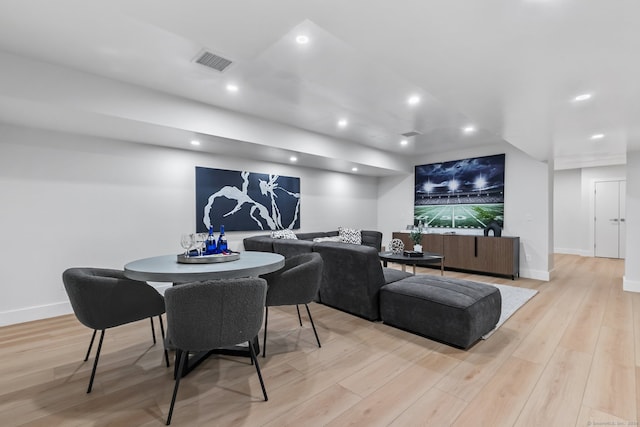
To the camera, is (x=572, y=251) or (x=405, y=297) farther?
(x=572, y=251)

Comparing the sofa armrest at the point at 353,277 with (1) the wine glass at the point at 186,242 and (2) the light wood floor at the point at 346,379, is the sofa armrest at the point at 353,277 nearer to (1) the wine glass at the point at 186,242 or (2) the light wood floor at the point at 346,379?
(2) the light wood floor at the point at 346,379

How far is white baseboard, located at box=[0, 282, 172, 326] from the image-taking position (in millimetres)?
3152

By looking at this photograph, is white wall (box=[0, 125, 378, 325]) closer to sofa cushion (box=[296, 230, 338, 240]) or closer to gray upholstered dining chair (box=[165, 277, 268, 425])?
sofa cushion (box=[296, 230, 338, 240])

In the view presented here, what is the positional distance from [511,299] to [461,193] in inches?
112

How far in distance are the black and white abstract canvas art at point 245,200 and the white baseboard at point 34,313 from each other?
181 cm

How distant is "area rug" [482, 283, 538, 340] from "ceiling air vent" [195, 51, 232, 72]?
3.53 m

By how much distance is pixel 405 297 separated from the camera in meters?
2.86

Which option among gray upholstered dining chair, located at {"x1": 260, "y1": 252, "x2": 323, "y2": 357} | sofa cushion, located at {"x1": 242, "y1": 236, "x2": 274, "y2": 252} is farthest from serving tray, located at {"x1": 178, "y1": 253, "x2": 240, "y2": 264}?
sofa cushion, located at {"x1": 242, "y1": 236, "x2": 274, "y2": 252}

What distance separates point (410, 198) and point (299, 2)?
20.5 feet

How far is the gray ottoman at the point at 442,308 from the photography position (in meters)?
2.49

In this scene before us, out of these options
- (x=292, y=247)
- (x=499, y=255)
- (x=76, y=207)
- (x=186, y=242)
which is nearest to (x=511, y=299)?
(x=499, y=255)

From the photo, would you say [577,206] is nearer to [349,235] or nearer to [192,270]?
[349,235]

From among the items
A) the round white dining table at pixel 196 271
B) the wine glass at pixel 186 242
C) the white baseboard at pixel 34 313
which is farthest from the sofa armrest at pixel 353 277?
the white baseboard at pixel 34 313

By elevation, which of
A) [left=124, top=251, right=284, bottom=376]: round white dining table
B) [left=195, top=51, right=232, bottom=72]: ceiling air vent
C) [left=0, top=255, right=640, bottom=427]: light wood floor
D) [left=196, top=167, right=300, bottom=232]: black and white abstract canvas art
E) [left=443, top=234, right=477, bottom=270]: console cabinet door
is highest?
[left=195, top=51, right=232, bottom=72]: ceiling air vent
